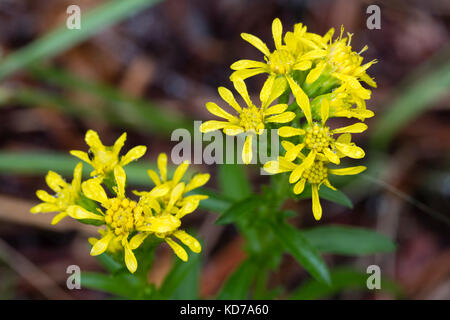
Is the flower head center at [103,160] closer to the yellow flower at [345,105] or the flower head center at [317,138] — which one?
the flower head center at [317,138]

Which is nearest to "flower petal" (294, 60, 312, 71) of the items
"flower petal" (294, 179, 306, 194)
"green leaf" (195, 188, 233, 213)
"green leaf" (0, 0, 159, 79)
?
"flower petal" (294, 179, 306, 194)

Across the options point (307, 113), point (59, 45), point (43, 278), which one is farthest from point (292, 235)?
point (59, 45)

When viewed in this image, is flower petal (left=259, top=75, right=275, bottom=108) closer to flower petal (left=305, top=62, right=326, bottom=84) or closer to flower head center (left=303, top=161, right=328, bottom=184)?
flower petal (left=305, top=62, right=326, bottom=84)

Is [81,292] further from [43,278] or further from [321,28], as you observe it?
[321,28]

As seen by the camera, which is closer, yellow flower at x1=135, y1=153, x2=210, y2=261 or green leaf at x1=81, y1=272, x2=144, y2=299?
yellow flower at x1=135, y1=153, x2=210, y2=261

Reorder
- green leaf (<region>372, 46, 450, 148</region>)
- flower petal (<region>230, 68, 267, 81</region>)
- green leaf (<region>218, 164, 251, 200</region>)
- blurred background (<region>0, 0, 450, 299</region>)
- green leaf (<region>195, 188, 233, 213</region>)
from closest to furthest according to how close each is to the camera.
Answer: flower petal (<region>230, 68, 267, 81</region>), green leaf (<region>195, 188, 233, 213</region>), green leaf (<region>218, 164, 251, 200</region>), blurred background (<region>0, 0, 450, 299</region>), green leaf (<region>372, 46, 450, 148</region>)

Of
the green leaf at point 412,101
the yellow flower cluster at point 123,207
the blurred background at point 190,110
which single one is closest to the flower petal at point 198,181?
the yellow flower cluster at point 123,207
